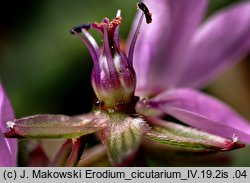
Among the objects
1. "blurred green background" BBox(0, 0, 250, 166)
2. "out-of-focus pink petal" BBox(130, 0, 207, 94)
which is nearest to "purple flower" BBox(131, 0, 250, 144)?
"out-of-focus pink petal" BBox(130, 0, 207, 94)

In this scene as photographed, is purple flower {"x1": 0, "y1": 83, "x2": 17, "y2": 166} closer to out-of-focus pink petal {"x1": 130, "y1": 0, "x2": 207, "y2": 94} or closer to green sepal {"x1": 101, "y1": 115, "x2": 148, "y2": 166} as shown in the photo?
green sepal {"x1": 101, "y1": 115, "x2": 148, "y2": 166}

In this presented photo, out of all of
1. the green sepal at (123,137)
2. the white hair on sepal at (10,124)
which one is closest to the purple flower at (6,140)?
the white hair on sepal at (10,124)

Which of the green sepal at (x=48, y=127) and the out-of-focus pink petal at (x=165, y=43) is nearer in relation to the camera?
the green sepal at (x=48, y=127)

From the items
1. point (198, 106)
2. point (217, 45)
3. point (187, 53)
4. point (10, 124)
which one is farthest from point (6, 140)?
point (217, 45)

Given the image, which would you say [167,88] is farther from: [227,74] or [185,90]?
[227,74]

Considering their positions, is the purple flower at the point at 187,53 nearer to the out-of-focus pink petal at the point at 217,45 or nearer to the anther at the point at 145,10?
the out-of-focus pink petal at the point at 217,45

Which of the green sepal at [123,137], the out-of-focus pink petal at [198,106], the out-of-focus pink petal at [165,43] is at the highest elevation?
the out-of-focus pink petal at [165,43]
